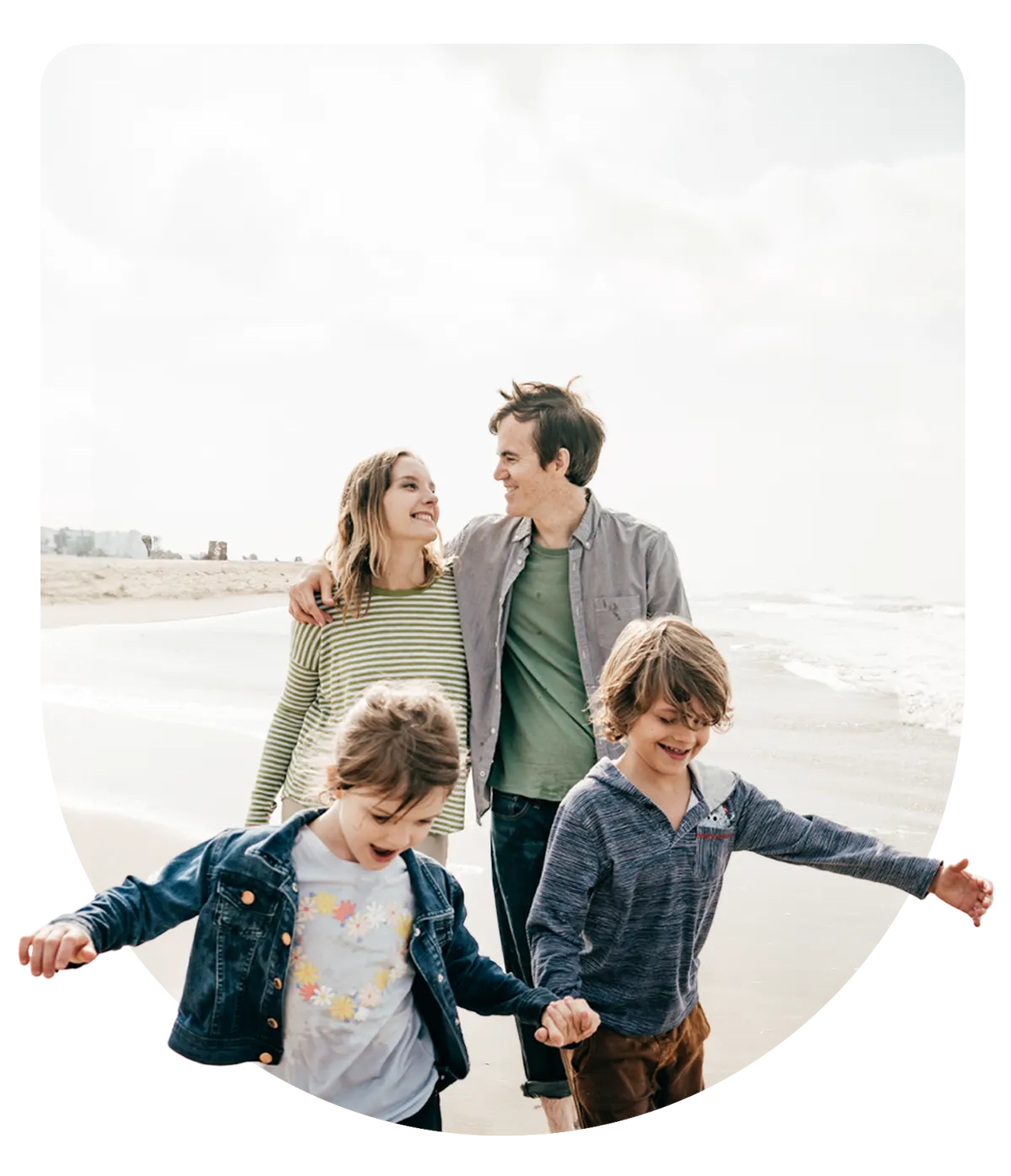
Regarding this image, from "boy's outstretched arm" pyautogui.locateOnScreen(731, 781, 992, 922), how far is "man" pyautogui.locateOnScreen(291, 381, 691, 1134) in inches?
11.9

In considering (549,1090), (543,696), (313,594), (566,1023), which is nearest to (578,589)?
(543,696)

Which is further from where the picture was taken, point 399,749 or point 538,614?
point 538,614

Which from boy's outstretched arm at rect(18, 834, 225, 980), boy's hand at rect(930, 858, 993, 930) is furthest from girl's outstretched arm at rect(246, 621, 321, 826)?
boy's hand at rect(930, 858, 993, 930)

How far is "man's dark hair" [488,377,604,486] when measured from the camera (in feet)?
8.15

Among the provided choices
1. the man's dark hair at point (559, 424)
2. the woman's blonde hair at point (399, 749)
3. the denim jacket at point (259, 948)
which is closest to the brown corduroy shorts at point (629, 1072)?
the denim jacket at point (259, 948)

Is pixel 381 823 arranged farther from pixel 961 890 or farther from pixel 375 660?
pixel 961 890

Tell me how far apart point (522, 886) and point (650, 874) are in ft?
1.34

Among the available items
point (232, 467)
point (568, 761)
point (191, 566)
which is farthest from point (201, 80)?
point (568, 761)

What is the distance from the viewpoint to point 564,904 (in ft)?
6.80

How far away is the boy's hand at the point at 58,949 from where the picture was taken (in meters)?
1.77

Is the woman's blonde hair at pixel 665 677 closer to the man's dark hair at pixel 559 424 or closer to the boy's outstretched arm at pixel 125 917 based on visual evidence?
the man's dark hair at pixel 559 424

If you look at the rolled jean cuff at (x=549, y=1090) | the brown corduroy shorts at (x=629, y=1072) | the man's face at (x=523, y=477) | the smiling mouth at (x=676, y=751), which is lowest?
the rolled jean cuff at (x=549, y=1090)

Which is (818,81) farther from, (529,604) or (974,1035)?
(974,1035)

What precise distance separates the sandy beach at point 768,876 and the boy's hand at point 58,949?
0.81 meters
